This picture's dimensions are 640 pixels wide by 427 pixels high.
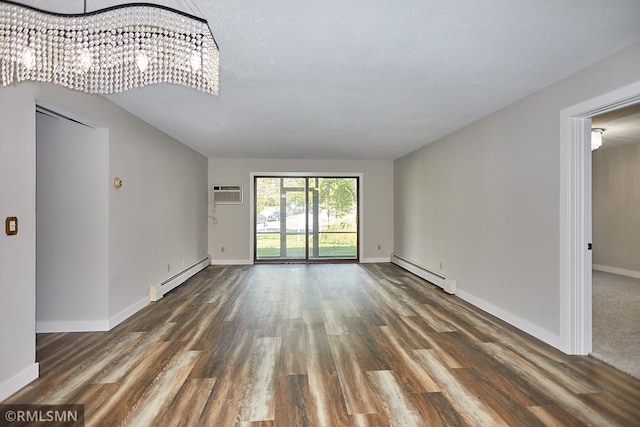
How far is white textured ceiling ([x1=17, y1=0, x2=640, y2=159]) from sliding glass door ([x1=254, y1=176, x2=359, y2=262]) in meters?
3.10

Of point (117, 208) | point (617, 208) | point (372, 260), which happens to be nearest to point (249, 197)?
point (372, 260)

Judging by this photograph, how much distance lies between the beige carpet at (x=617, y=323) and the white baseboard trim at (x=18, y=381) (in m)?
4.28

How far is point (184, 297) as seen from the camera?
4.45m

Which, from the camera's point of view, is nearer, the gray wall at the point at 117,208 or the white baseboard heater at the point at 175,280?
the gray wall at the point at 117,208

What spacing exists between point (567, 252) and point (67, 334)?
467 cm

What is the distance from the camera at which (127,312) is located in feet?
11.8

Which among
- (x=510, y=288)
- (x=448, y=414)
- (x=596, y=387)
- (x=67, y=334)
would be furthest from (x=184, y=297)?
(x=596, y=387)

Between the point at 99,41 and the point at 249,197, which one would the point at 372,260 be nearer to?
the point at 249,197

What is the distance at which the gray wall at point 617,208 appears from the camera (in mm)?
5641

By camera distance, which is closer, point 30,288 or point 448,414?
point 448,414

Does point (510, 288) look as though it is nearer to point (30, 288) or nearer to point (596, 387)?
point (596, 387)

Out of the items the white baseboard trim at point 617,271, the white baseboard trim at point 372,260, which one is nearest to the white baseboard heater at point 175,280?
the white baseboard trim at point 372,260

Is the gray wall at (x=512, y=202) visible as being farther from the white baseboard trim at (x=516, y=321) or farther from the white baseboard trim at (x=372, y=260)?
the white baseboard trim at (x=372, y=260)

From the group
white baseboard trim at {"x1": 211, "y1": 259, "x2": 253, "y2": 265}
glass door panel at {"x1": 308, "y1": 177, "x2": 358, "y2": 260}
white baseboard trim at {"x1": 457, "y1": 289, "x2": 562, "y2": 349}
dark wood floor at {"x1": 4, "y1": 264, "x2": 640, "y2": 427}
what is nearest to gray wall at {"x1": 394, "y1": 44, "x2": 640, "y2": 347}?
white baseboard trim at {"x1": 457, "y1": 289, "x2": 562, "y2": 349}
